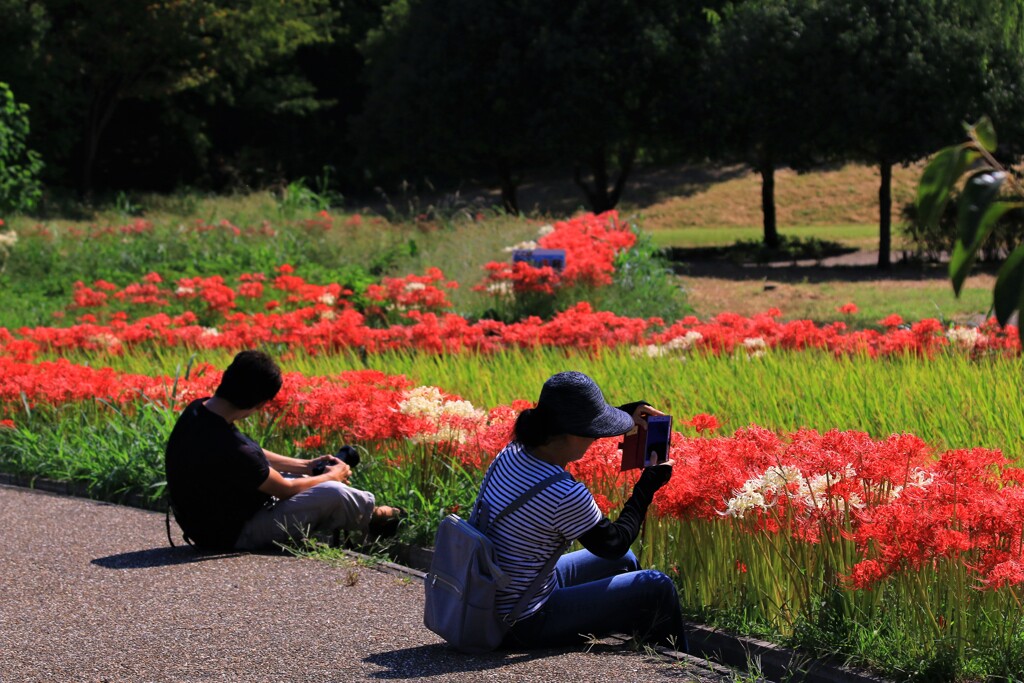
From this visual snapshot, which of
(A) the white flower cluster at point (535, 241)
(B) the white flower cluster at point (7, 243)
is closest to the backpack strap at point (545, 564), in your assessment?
(A) the white flower cluster at point (535, 241)

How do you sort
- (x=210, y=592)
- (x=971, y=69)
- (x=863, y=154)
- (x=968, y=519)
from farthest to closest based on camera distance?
(x=863, y=154) → (x=971, y=69) → (x=210, y=592) → (x=968, y=519)

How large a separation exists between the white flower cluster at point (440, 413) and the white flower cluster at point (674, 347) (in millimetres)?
3943

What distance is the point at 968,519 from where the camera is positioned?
477cm

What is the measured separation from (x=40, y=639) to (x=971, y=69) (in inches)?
971

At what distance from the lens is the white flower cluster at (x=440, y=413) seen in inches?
285

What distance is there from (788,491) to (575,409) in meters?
1.01

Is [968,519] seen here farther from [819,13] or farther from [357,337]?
[819,13]

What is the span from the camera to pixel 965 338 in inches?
414

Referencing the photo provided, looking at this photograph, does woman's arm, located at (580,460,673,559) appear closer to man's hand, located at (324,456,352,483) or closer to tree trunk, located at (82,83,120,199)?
A: man's hand, located at (324,456,352,483)

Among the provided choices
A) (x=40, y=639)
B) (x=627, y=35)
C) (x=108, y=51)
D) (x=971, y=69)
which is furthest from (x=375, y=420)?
(x=108, y=51)

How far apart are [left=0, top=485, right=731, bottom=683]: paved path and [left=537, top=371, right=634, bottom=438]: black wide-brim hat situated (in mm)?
867

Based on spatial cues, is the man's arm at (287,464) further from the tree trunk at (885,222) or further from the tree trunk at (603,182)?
the tree trunk at (603,182)

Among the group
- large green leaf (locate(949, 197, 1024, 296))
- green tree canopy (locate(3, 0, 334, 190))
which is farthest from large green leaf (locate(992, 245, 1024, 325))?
green tree canopy (locate(3, 0, 334, 190))

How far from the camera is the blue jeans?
513 centimetres
